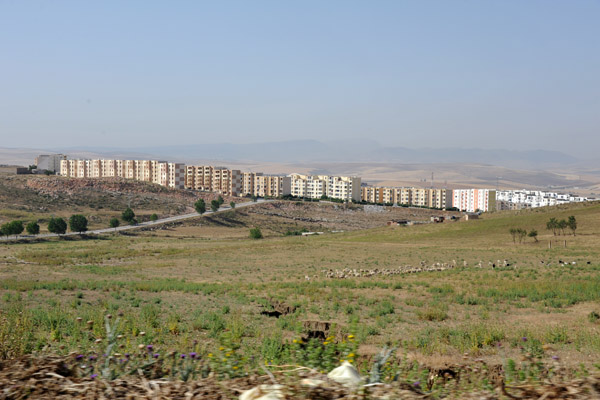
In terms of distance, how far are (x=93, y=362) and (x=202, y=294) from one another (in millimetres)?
15850

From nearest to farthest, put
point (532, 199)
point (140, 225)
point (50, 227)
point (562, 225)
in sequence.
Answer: point (562, 225) → point (50, 227) → point (140, 225) → point (532, 199)

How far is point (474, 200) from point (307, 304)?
5953 inches

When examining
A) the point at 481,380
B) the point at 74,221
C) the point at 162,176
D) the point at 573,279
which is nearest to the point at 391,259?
the point at 573,279

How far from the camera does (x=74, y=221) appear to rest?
71.3 m

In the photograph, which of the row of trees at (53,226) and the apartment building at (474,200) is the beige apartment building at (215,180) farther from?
the apartment building at (474,200)

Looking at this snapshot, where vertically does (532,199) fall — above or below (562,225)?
below

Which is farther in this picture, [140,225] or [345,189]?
[345,189]

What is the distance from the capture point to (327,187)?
525 feet

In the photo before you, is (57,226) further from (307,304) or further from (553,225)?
(553,225)

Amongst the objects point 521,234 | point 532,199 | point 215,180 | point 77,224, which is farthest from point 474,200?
point 77,224

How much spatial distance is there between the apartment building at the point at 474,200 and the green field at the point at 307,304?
110 meters

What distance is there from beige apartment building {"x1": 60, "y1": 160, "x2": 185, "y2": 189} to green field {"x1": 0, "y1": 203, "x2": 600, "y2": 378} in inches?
3971

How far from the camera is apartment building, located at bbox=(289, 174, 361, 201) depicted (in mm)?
156625

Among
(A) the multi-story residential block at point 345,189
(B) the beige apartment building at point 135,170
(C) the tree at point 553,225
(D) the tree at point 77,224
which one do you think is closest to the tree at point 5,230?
(D) the tree at point 77,224
